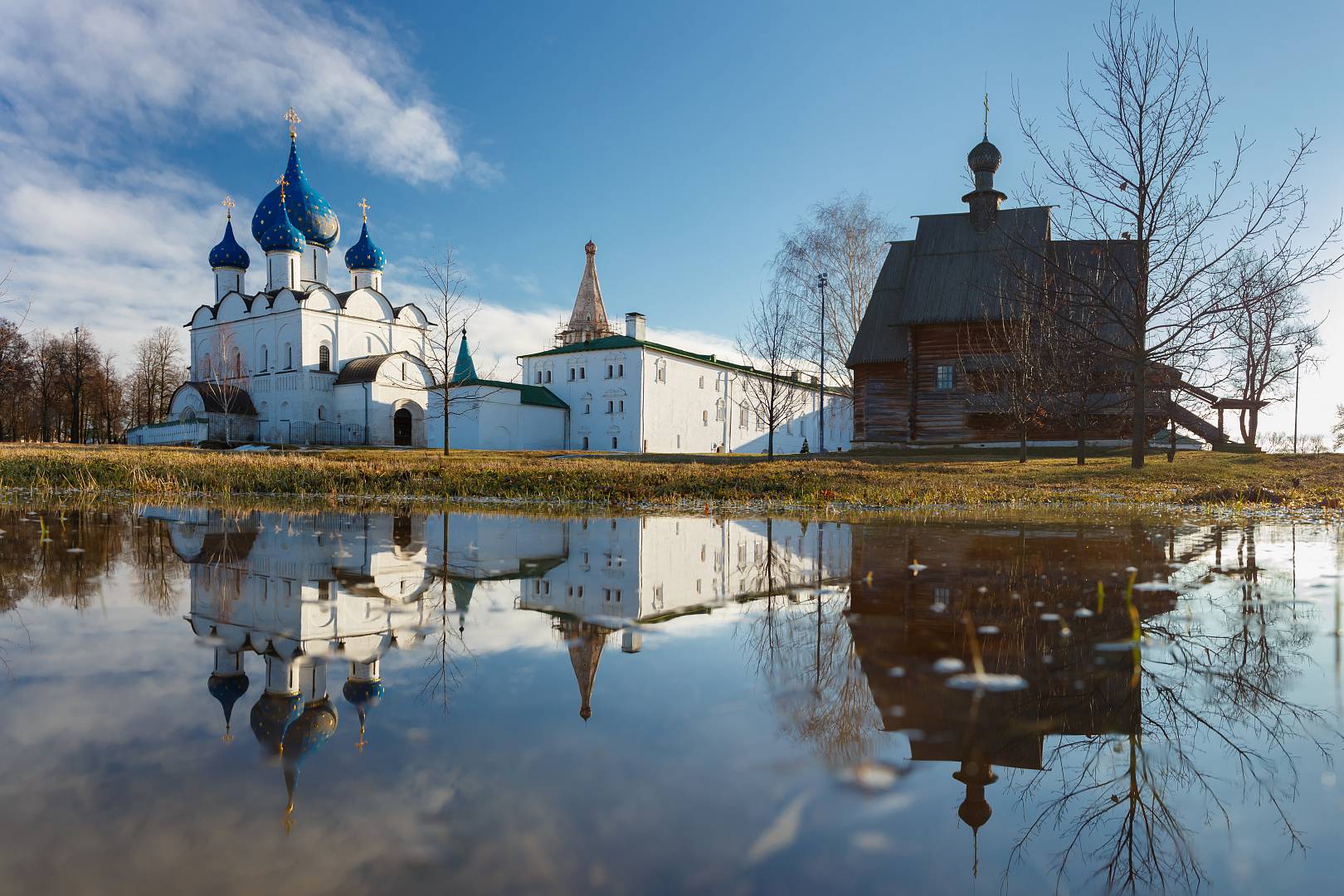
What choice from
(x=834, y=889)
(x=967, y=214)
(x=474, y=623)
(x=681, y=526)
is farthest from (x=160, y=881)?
(x=967, y=214)

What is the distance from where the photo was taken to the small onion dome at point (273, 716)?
80.8 inches

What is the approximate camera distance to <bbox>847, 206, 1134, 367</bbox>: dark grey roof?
2886cm

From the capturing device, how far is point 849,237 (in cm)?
3525

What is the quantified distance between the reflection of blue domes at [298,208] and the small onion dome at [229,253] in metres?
3.71

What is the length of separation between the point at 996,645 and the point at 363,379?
4807cm

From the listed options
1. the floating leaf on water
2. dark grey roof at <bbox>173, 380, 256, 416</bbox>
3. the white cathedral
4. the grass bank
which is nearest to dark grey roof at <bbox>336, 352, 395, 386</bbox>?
the white cathedral

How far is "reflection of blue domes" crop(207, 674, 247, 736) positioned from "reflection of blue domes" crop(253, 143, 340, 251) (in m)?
54.2

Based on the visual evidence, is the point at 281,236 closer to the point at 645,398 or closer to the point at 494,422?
the point at 494,422

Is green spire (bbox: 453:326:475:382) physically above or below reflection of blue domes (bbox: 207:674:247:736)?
above

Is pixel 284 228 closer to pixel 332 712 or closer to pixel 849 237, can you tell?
pixel 849 237

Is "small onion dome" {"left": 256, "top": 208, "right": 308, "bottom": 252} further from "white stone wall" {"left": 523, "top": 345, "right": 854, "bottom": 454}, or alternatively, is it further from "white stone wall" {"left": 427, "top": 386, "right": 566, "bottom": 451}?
"white stone wall" {"left": 523, "top": 345, "right": 854, "bottom": 454}

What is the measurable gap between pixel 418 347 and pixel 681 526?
4945cm

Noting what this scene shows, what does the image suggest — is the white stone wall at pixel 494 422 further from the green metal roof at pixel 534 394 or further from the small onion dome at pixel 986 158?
the small onion dome at pixel 986 158

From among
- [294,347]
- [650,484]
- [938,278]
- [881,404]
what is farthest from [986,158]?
[294,347]
